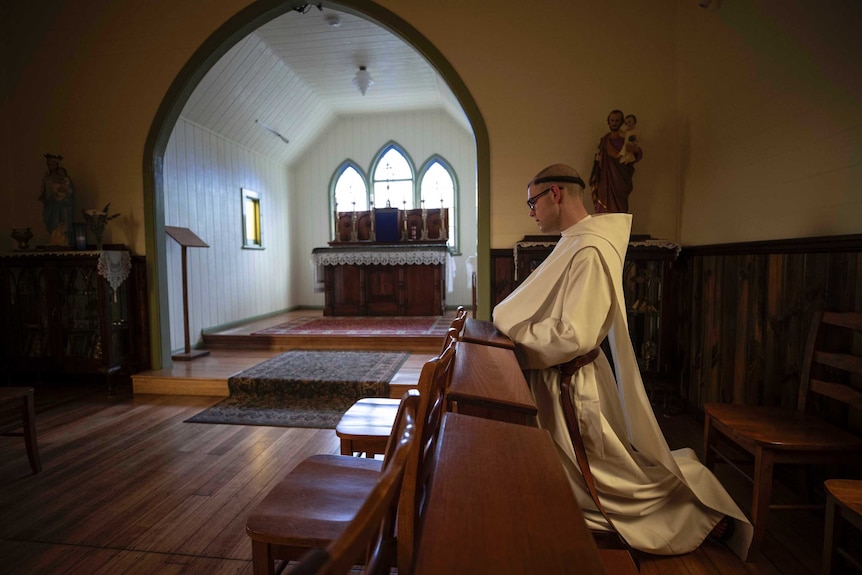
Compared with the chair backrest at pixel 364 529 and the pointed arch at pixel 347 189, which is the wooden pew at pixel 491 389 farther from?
the pointed arch at pixel 347 189

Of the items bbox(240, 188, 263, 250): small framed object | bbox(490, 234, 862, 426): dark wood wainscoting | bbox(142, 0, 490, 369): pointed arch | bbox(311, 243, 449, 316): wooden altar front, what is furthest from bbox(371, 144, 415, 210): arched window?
bbox(490, 234, 862, 426): dark wood wainscoting

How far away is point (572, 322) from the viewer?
165cm

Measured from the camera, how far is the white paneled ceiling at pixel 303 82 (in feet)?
19.0

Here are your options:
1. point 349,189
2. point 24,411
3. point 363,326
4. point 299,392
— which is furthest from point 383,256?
point 24,411

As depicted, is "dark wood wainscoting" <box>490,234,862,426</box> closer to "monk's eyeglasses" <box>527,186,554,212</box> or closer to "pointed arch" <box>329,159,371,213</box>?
"monk's eyeglasses" <box>527,186,554,212</box>

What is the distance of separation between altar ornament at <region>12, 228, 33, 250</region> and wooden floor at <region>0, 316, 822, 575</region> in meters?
1.81

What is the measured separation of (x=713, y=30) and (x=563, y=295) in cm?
278

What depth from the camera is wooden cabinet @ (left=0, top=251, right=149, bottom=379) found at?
4.40 metres

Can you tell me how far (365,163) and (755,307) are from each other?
304 inches

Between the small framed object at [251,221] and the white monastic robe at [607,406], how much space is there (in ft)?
21.2

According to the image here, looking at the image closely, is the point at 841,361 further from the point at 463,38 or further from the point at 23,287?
the point at 23,287

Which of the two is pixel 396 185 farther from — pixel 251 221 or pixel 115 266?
pixel 115 266

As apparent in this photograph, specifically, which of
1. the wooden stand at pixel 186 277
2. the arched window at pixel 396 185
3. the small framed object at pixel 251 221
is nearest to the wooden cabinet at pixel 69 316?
the wooden stand at pixel 186 277

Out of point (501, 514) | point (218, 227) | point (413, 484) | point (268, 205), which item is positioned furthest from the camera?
point (268, 205)
